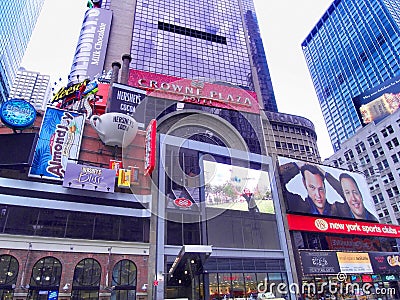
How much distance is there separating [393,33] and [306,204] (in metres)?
125

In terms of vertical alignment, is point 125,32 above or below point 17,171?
above

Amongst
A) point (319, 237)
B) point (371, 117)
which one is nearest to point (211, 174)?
point (319, 237)

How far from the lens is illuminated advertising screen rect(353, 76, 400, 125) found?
69.9 metres

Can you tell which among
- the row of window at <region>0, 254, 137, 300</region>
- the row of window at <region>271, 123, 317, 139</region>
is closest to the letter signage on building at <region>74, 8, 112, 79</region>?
the row of window at <region>271, 123, 317, 139</region>

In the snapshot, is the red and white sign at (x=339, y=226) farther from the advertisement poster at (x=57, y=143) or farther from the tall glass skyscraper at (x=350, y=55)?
the tall glass skyscraper at (x=350, y=55)

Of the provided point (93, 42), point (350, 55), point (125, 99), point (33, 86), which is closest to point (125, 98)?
point (125, 99)

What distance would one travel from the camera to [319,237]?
3916cm

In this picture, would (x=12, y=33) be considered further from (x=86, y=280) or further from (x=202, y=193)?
(x=86, y=280)

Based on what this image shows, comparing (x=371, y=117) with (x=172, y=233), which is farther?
(x=371, y=117)

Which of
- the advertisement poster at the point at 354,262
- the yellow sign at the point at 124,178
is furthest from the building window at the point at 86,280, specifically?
the advertisement poster at the point at 354,262

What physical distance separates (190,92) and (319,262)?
104 feet

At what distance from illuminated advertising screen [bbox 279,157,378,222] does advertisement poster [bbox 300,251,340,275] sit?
5592 mm

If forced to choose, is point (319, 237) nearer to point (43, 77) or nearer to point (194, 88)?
point (194, 88)

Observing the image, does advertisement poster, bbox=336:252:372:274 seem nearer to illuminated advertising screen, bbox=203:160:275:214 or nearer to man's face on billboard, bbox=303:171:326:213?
man's face on billboard, bbox=303:171:326:213
